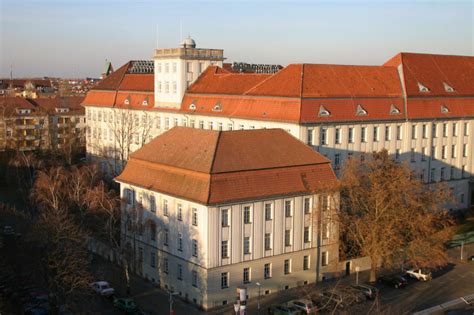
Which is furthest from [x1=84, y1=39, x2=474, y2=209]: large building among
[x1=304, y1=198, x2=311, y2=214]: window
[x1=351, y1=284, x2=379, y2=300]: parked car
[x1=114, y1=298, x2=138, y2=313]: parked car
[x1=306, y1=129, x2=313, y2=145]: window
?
[x1=114, y1=298, x2=138, y2=313]: parked car

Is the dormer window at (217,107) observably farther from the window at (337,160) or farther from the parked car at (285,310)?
the parked car at (285,310)

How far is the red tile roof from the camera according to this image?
4541 centimetres

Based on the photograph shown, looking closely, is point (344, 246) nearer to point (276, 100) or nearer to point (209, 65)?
point (276, 100)

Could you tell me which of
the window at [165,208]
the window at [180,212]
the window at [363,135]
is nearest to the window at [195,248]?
the window at [180,212]

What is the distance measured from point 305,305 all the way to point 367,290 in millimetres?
6496

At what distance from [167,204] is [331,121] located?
2270cm

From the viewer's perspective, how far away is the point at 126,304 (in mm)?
43188

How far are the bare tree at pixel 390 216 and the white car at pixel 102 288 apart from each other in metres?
18.0

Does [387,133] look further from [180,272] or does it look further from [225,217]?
[180,272]

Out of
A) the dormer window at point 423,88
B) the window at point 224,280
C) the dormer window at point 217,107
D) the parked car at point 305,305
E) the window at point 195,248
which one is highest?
the dormer window at point 423,88

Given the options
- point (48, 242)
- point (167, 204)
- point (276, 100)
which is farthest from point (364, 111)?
point (48, 242)

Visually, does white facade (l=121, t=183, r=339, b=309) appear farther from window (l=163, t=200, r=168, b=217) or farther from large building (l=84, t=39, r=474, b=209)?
large building (l=84, t=39, r=474, b=209)

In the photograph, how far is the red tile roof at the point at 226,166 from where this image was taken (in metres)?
45.4

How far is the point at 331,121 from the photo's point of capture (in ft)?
211
